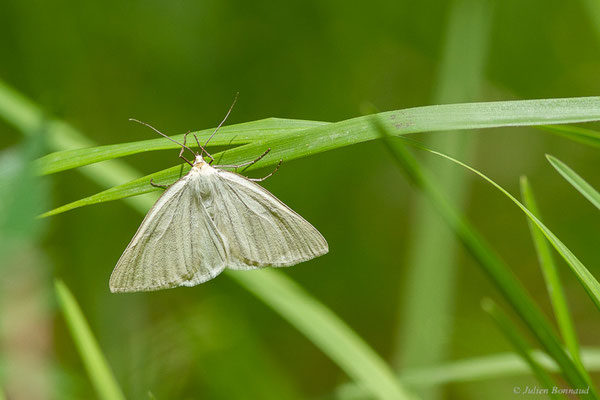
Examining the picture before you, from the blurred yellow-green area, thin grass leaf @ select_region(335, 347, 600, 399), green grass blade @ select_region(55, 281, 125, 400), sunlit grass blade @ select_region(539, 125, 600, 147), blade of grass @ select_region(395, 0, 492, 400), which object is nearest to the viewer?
sunlit grass blade @ select_region(539, 125, 600, 147)

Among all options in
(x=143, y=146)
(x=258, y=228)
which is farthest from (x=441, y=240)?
(x=143, y=146)

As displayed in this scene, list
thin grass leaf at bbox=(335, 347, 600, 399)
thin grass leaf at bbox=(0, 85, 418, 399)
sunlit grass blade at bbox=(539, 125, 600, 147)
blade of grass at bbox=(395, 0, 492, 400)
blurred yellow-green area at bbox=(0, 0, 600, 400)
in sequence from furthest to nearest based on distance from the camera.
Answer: blurred yellow-green area at bbox=(0, 0, 600, 400)
blade of grass at bbox=(395, 0, 492, 400)
thin grass leaf at bbox=(335, 347, 600, 399)
thin grass leaf at bbox=(0, 85, 418, 399)
sunlit grass blade at bbox=(539, 125, 600, 147)

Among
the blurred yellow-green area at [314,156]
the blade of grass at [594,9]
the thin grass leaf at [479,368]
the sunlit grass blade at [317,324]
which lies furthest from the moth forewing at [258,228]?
the blade of grass at [594,9]

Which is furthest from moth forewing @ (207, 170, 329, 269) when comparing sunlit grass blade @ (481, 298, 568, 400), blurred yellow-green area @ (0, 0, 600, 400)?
blurred yellow-green area @ (0, 0, 600, 400)

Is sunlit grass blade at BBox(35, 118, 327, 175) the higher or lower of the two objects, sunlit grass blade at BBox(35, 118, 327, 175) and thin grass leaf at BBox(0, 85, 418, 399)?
the higher

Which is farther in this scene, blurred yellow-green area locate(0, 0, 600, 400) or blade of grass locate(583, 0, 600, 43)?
blurred yellow-green area locate(0, 0, 600, 400)

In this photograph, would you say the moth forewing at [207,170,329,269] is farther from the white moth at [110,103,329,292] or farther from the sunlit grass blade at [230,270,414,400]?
the sunlit grass blade at [230,270,414,400]

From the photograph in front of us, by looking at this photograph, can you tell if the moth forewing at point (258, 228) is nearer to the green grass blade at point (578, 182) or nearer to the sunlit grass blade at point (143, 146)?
the sunlit grass blade at point (143, 146)

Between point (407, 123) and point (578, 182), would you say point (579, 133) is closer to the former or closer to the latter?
point (578, 182)

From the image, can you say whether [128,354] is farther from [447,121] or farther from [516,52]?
[516,52]
